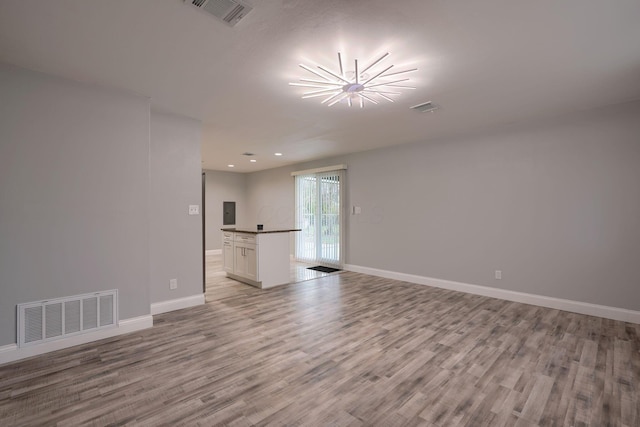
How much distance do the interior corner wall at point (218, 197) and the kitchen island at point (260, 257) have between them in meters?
3.63

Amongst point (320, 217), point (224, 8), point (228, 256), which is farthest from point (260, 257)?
point (224, 8)

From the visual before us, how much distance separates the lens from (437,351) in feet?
8.86

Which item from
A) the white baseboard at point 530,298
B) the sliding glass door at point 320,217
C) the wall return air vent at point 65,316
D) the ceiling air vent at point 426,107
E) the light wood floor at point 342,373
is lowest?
the light wood floor at point 342,373

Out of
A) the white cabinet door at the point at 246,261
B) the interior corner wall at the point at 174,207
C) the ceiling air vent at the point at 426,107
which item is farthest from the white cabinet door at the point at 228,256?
the ceiling air vent at the point at 426,107

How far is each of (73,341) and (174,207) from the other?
174cm

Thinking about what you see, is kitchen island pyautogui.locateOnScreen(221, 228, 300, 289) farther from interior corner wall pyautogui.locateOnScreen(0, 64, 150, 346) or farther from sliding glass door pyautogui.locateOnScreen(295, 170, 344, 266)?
interior corner wall pyautogui.locateOnScreen(0, 64, 150, 346)

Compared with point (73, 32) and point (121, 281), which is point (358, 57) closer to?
point (73, 32)

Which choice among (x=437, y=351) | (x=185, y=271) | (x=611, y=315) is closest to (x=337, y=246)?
(x=185, y=271)

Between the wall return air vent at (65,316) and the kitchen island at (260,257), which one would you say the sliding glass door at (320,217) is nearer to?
the kitchen island at (260,257)

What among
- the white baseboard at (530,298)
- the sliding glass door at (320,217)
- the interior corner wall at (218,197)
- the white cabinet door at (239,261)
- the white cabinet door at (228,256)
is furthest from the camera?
the interior corner wall at (218,197)

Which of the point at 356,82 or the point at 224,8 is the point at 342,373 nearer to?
the point at 356,82

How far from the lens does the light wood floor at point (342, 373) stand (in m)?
1.86

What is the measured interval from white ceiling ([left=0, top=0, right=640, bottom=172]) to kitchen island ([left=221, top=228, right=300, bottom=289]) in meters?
2.18

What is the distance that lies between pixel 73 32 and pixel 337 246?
552cm
